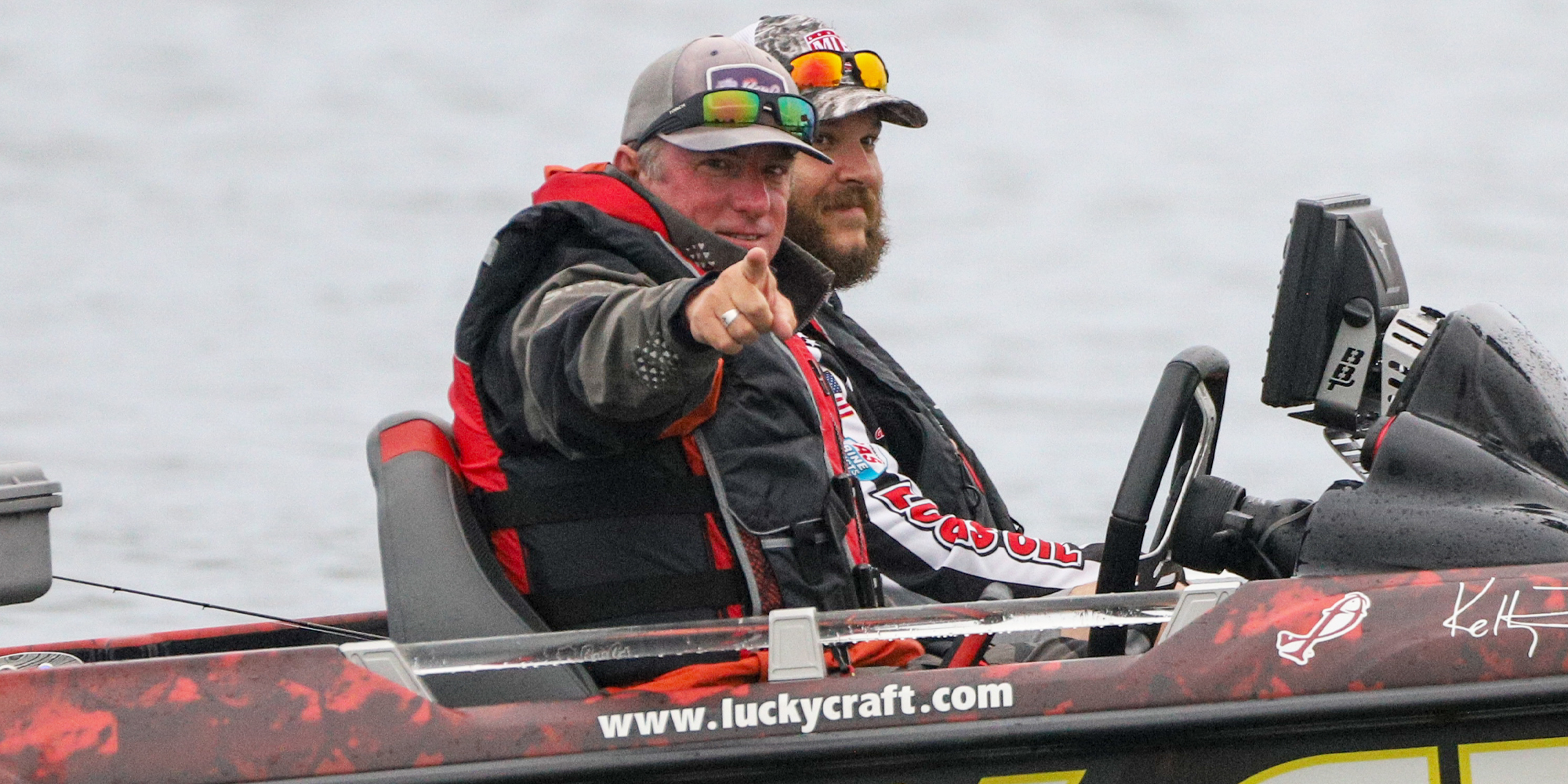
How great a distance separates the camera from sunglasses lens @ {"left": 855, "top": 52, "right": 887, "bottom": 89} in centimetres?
330

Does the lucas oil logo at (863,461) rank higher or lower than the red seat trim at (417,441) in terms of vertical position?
lower

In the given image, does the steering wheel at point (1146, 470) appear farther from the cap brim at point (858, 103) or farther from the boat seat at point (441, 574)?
the cap brim at point (858, 103)

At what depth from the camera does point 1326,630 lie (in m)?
1.92

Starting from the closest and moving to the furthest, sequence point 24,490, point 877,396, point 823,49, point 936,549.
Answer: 1. point 24,490
2. point 936,549
3. point 877,396
4. point 823,49

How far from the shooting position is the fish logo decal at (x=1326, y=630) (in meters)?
1.91

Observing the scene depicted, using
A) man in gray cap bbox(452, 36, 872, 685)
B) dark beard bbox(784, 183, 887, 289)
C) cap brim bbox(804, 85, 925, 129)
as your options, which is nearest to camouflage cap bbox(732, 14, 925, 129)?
cap brim bbox(804, 85, 925, 129)

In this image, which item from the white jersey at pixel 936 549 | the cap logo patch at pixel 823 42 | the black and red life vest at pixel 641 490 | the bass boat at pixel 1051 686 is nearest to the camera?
the bass boat at pixel 1051 686

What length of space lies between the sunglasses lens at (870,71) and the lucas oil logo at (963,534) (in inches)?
34.2

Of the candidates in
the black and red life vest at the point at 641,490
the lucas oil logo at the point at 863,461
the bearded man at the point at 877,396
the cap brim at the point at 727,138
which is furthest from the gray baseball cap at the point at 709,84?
the lucas oil logo at the point at 863,461

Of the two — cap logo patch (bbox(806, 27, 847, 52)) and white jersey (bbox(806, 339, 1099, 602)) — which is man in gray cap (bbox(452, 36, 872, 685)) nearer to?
white jersey (bbox(806, 339, 1099, 602))

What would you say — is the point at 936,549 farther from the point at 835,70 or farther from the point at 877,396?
the point at 835,70

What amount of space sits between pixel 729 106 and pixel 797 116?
0.30ft

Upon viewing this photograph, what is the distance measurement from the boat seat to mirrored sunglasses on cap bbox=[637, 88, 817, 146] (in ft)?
1.65

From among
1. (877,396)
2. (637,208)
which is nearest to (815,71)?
(877,396)
